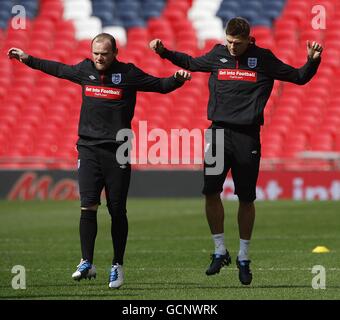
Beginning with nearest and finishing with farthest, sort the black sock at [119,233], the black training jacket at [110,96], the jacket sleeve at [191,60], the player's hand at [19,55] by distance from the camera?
the black training jacket at [110,96] < the black sock at [119,233] < the jacket sleeve at [191,60] < the player's hand at [19,55]

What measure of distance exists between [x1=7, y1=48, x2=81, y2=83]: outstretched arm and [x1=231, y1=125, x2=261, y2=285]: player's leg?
1593 mm

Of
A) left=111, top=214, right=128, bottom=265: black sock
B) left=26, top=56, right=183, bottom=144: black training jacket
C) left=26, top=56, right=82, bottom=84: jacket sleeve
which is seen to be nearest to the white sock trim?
left=111, top=214, right=128, bottom=265: black sock

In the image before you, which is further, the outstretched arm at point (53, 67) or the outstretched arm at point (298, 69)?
the outstretched arm at point (53, 67)

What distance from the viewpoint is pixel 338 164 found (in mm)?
25172

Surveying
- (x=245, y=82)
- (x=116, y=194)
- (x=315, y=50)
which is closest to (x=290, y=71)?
(x=315, y=50)

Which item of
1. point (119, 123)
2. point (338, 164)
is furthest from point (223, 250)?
point (338, 164)

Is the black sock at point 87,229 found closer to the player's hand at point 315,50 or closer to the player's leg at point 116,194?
the player's leg at point 116,194

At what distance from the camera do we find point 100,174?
9930 millimetres

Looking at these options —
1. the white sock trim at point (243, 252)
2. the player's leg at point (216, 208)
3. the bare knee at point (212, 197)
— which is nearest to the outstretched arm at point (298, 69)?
the player's leg at point (216, 208)

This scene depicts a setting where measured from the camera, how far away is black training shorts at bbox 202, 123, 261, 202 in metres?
9.99

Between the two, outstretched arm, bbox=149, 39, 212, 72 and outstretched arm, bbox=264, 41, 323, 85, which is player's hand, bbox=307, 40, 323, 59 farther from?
outstretched arm, bbox=149, 39, 212, 72

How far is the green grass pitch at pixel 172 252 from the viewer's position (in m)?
9.37

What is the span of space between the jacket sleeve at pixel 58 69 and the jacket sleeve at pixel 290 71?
176 centimetres
